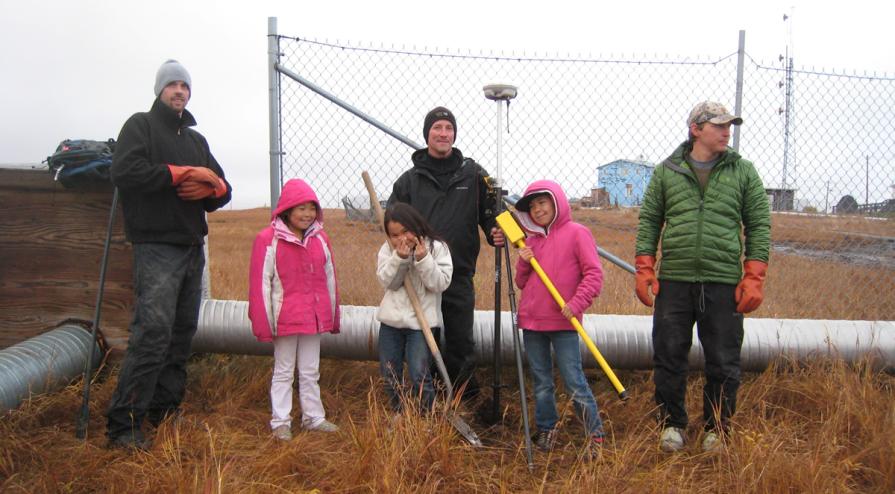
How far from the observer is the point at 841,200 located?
448cm

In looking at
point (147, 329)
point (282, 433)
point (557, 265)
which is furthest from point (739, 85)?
point (147, 329)

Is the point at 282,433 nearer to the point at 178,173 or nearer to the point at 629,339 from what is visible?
the point at 178,173

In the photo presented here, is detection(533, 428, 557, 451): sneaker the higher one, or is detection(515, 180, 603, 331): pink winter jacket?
detection(515, 180, 603, 331): pink winter jacket

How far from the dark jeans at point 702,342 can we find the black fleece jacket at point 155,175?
2.64 m

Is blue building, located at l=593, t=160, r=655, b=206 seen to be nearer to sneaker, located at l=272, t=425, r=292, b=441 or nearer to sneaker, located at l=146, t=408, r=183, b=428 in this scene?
sneaker, located at l=272, t=425, r=292, b=441

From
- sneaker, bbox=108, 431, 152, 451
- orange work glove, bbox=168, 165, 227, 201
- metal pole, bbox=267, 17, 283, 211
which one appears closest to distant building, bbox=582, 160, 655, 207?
metal pole, bbox=267, 17, 283, 211

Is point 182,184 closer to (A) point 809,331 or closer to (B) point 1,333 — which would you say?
(B) point 1,333

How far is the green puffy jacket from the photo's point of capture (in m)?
3.09

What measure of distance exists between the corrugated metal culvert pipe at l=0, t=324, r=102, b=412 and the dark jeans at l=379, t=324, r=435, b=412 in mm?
1750

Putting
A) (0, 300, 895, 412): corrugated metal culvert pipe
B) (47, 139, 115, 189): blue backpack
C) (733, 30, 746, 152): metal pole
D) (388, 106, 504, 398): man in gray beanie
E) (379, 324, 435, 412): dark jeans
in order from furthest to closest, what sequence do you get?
(733, 30, 746, 152): metal pole < (0, 300, 895, 412): corrugated metal culvert pipe < (47, 139, 115, 189): blue backpack < (388, 106, 504, 398): man in gray beanie < (379, 324, 435, 412): dark jeans

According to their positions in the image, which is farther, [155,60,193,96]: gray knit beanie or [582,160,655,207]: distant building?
[582,160,655,207]: distant building

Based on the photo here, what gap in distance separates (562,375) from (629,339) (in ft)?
2.74

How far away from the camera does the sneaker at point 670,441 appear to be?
3.14 m

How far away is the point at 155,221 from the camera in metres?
3.14
